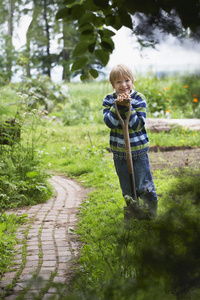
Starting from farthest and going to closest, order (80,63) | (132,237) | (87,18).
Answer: (132,237) → (80,63) → (87,18)

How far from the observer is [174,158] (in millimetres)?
7000

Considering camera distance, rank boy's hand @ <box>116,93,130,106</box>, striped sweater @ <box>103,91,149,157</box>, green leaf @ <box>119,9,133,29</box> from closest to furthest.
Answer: green leaf @ <box>119,9,133,29</box> < boy's hand @ <box>116,93,130,106</box> < striped sweater @ <box>103,91,149,157</box>

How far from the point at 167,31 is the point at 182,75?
0.20m

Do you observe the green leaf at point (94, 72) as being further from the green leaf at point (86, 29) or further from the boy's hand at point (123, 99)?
the boy's hand at point (123, 99)

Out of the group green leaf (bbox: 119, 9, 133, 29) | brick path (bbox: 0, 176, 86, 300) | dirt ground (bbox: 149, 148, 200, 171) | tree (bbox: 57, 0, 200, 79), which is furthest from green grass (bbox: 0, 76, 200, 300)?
dirt ground (bbox: 149, 148, 200, 171)

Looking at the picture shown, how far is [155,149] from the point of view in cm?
824


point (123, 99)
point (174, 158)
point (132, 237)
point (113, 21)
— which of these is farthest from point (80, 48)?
point (174, 158)

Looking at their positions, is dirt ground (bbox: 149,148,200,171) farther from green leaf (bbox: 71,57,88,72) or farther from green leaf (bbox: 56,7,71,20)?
green leaf (bbox: 56,7,71,20)

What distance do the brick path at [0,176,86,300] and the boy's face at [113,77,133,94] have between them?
4.75ft

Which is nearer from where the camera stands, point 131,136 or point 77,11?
point 77,11

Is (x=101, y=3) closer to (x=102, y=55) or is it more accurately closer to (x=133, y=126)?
(x=102, y=55)

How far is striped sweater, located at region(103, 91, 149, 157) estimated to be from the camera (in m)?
3.31

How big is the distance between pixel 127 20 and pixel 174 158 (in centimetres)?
548

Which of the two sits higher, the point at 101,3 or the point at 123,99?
the point at 101,3
